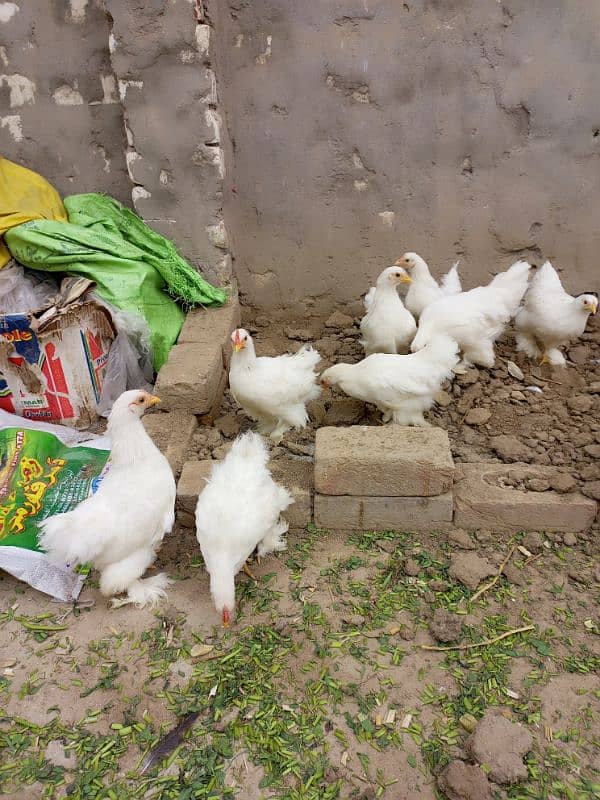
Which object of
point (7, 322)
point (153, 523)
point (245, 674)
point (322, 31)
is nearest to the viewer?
point (245, 674)

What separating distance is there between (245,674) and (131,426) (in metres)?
1.23

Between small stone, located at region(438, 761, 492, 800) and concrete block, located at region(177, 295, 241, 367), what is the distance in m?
2.93

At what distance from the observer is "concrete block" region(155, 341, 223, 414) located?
12.1 feet

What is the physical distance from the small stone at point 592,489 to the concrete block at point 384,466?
70 cm

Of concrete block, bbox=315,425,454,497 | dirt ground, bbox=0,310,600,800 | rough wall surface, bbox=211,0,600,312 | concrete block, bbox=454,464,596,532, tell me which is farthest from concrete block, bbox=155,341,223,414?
concrete block, bbox=454,464,596,532

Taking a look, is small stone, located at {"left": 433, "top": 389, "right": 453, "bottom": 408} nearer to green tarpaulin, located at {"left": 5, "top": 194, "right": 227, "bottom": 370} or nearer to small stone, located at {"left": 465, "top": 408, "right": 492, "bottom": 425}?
small stone, located at {"left": 465, "top": 408, "right": 492, "bottom": 425}

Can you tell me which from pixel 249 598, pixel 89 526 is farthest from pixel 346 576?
pixel 89 526

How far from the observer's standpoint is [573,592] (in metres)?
2.79

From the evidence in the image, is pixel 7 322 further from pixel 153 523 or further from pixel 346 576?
pixel 346 576

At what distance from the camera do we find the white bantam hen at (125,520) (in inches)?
102

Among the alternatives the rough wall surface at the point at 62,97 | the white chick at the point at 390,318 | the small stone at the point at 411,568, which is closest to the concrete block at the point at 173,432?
the small stone at the point at 411,568

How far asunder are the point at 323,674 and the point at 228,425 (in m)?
1.94

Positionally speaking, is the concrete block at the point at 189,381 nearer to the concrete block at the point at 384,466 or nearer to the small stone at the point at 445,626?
the concrete block at the point at 384,466

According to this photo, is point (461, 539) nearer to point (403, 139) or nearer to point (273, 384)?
point (273, 384)
